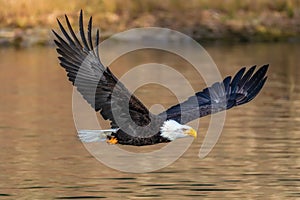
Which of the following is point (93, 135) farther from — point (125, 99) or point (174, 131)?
point (174, 131)

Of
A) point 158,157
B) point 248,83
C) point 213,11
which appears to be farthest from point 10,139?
point 213,11

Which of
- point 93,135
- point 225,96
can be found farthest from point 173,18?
point 93,135

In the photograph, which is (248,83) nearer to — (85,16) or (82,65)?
(82,65)

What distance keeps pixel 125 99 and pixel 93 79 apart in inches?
13.4

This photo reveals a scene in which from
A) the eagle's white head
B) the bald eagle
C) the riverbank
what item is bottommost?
the eagle's white head

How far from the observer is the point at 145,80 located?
22109 mm

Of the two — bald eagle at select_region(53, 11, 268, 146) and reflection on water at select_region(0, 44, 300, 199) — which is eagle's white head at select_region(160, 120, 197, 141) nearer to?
bald eagle at select_region(53, 11, 268, 146)

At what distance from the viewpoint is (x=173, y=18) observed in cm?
3139

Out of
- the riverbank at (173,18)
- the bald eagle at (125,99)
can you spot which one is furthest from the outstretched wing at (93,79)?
the riverbank at (173,18)

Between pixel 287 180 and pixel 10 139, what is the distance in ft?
13.7

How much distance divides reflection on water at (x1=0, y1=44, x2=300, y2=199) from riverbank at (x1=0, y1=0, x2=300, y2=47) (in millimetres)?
7533

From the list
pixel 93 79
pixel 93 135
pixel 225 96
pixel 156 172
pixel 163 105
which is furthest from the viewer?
pixel 163 105

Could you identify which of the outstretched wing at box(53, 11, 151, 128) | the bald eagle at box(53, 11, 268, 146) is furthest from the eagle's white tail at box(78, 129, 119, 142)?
the outstretched wing at box(53, 11, 151, 128)

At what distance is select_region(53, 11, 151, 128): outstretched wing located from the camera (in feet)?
33.2
